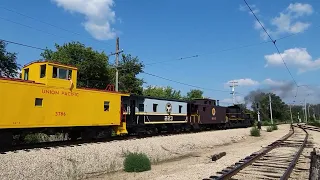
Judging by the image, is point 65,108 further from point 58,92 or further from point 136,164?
point 136,164

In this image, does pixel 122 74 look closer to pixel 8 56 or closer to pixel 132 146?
pixel 8 56

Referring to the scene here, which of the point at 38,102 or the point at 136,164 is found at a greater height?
the point at 38,102

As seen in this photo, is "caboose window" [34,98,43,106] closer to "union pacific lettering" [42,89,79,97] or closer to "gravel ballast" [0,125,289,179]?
"union pacific lettering" [42,89,79,97]

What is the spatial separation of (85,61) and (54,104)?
96.2 feet

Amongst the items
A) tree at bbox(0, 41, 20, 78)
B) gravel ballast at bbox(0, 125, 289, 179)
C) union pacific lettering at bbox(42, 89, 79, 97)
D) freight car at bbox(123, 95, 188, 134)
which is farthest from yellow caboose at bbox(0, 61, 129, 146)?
tree at bbox(0, 41, 20, 78)

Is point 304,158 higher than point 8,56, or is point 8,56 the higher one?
point 8,56

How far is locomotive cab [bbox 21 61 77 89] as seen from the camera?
1510 centimetres

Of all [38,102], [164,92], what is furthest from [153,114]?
[164,92]

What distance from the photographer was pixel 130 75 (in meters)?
53.1

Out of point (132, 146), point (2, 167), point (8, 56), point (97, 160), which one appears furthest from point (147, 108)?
point (8, 56)

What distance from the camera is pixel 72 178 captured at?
11.8m

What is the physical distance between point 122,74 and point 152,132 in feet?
98.8

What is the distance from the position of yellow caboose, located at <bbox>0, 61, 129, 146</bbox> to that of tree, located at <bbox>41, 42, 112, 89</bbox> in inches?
967

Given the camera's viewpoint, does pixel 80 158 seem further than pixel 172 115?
No
